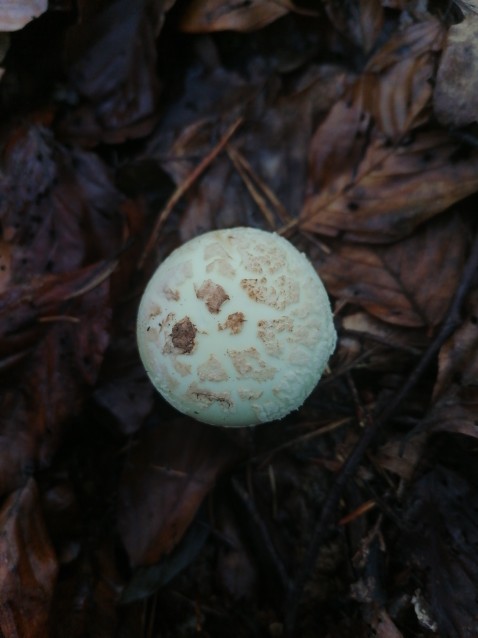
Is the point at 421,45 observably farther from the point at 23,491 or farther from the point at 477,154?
the point at 23,491

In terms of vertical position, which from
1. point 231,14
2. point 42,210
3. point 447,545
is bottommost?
point 447,545

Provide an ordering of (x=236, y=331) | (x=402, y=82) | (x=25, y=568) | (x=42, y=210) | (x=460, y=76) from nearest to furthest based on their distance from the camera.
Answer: (x=236, y=331), (x=25, y=568), (x=460, y=76), (x=402, y=82), (x=42, y=210)

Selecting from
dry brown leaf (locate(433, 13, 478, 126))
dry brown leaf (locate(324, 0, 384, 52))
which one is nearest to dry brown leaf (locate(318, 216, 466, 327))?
dry brown leaf (locate(433, 13, 478, 126))

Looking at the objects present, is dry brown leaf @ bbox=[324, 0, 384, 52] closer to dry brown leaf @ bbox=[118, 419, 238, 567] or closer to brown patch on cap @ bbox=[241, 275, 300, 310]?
brown patch on cap @ bbox=[241, 275, 300, 310]

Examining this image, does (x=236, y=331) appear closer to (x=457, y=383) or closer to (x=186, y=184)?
(x=457, y=383)

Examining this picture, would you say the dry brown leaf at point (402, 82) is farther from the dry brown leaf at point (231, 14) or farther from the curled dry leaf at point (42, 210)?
the curled dry leaf at point (42, 210)

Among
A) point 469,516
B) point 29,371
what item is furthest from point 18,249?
point 469,516

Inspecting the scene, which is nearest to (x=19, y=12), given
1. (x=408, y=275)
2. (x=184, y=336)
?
(x=184, y=336)

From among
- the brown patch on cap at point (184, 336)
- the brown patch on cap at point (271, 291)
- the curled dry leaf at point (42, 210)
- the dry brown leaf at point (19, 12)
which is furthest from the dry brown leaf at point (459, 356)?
the dry brown leaf at point (19, 12)
